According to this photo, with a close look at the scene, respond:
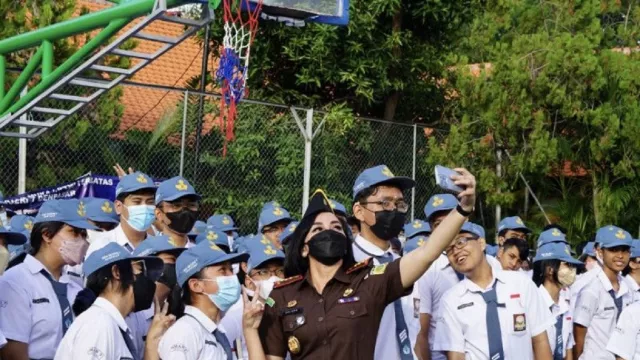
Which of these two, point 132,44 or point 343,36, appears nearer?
point 132,44

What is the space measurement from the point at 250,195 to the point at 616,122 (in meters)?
5.24

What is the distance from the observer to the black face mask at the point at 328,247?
20.4ft

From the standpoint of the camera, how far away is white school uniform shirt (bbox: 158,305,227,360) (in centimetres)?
618

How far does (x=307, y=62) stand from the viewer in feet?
55.1

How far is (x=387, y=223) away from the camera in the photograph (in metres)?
6.99

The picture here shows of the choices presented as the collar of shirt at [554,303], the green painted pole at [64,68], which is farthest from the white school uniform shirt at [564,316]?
the green painted pole at [64,68]

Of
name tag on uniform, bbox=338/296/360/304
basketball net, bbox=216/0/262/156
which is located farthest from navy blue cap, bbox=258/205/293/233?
name tag on uniform, bbox=338/296/360/304

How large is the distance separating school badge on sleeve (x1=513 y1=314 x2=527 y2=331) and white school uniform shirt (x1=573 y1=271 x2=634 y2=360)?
3463mm

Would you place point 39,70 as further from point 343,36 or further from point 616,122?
point 616,122

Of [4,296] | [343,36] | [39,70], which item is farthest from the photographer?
[343,36]

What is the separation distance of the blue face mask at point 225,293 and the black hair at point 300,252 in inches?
12.2

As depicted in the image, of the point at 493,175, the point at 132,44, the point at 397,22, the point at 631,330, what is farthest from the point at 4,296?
the point at 397,22

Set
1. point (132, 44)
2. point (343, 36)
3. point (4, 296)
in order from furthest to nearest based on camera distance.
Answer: point (343, 36) < point (132, 44) < point (4, 296)

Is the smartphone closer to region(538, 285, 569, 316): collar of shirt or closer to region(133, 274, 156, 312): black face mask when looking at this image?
region(133, 274, 156, 312): black face mask
